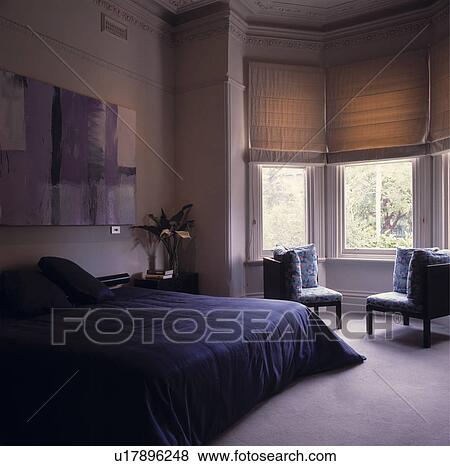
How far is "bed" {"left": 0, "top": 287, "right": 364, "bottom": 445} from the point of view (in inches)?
72.7

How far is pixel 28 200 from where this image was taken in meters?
3.36

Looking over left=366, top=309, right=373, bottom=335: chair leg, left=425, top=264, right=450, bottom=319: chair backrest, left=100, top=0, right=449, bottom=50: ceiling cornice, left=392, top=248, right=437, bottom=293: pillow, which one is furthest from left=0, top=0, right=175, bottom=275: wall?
left=425, top=264, right=450, bottom=319: chair backrest

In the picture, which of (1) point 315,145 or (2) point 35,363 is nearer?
(2) point 35,363

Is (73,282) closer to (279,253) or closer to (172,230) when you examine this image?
(172,230)

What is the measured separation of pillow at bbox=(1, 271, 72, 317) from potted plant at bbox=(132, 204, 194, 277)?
4.74 feet

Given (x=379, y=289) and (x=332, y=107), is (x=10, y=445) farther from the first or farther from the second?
(x=332, y=107)

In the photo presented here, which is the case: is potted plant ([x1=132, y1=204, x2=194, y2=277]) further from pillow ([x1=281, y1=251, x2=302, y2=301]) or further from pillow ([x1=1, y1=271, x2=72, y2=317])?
pillow ([x1=1, y1=271, x2=72, y2=317])

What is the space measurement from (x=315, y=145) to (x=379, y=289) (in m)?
1.80

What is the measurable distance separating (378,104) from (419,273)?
80.9 inches

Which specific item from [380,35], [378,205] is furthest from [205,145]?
[380,35]

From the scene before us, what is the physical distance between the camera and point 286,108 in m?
5.11

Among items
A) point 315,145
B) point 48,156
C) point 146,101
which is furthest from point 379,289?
point 48,156

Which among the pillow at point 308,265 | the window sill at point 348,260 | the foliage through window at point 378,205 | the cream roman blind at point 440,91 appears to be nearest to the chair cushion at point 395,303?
the pillow at point 308,265

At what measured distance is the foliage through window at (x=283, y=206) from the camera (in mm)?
5133
